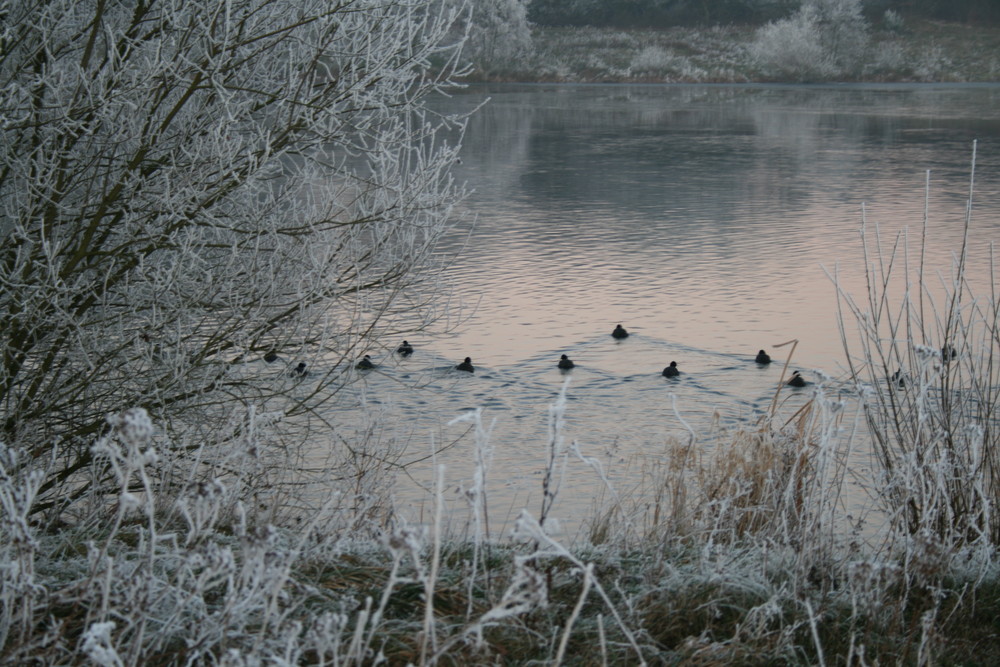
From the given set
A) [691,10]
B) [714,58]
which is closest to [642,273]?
[714,58]

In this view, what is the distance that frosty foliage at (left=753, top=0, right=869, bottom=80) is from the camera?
5941 cm

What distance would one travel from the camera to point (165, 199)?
5.40m

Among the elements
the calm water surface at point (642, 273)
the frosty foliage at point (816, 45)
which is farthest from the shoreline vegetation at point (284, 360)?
the frosty foliage at point (816, 45)

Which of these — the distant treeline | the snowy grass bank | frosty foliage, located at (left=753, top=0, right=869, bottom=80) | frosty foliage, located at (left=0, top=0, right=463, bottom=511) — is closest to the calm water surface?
the snowy grass bank

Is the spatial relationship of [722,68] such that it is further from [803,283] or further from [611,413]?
[611,413]

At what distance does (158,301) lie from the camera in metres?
5.72

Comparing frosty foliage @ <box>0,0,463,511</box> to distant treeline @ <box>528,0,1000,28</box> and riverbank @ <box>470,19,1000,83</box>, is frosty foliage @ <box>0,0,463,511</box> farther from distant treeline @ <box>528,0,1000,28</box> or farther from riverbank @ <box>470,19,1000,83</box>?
distant treeline @ <box>528,0,1000,28</box>

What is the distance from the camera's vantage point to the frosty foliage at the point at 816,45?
5941 cm

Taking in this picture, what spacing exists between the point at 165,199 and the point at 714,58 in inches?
2354

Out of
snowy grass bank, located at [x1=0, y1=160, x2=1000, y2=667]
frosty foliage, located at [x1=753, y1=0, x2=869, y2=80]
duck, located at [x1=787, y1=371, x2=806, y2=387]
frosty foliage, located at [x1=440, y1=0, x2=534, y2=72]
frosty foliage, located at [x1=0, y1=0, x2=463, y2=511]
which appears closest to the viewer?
snowy grass bank, located at [x1=0, y1=160, x2=1000, y2=667]

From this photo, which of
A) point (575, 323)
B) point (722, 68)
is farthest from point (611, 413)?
point (722, 68)

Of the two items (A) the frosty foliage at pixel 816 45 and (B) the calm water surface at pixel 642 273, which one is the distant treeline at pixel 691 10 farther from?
(B) the calm water surface at pixel 642 273

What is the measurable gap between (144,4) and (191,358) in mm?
1764

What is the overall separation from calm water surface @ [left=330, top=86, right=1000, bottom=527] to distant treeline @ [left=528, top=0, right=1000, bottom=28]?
142 ft
